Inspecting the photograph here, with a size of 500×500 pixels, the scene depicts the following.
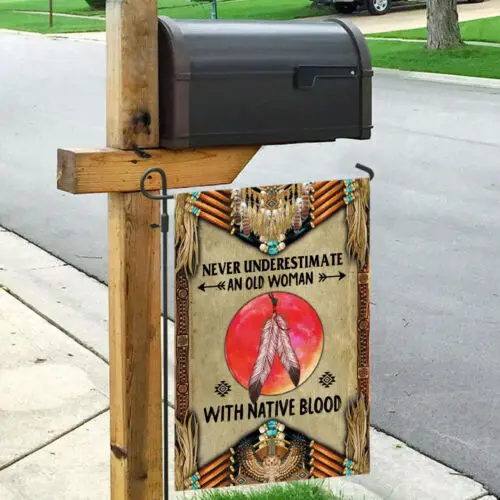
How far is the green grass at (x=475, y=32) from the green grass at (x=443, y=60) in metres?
1.52

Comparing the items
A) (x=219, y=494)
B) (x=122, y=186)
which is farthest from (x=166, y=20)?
(x=219, y=494)

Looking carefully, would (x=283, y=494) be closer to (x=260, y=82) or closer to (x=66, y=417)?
(x=66, y=417)

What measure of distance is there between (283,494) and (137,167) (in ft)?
5.07

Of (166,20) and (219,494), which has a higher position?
(166,20)

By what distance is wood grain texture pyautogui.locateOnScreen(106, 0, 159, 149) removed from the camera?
3.50 metres

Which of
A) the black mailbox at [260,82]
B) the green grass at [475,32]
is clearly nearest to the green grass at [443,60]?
the green grass at [475,32]

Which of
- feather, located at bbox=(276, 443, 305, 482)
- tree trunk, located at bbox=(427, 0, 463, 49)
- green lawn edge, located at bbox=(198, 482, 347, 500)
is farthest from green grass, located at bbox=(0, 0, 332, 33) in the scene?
feather, located at bbox=(276, 443, 305, 482)

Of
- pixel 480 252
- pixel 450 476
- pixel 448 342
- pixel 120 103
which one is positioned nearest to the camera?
pixel 120 103

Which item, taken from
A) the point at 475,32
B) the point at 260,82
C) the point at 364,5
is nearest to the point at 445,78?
the point at 475,32

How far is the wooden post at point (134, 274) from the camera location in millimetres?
3518

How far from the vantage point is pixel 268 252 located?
12.1ft

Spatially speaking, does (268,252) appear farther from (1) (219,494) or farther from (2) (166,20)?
(1) (219,494)

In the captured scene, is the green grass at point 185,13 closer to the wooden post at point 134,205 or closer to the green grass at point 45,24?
the green grass at point 45,24

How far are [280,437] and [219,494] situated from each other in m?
0.80
